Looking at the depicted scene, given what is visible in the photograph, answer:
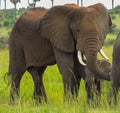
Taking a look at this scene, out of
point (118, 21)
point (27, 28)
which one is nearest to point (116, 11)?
point (118, 21)

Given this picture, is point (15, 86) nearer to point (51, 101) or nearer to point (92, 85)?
point (51, 101)

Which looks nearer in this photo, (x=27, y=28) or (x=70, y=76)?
(x=70, y=76)

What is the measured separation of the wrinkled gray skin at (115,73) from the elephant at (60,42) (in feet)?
0.42

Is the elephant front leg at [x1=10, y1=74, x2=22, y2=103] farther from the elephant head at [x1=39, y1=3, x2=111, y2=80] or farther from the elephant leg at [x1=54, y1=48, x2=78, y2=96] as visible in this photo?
the elephant head at [x1=39, y1=3, x2=111, y2=80]

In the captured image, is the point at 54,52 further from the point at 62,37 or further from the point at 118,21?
the point at 118,21

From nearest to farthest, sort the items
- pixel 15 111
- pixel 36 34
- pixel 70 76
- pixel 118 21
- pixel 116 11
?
1. pixel 15 111
2. pixel 70 76
3. pixel 36 34
4. pixel 118 21
5. pixel 116 11

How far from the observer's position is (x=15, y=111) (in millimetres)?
7508

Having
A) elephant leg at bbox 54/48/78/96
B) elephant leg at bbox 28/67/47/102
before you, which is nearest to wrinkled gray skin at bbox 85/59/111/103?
elephant leg at bbox 54/48/78/96

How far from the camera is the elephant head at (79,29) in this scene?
8550 mm

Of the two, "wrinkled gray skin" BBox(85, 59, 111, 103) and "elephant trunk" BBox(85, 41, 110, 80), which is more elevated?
"elephant trunk" BBox(85, 41, 110, 80)

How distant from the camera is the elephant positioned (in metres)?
8.69

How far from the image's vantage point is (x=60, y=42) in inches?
361

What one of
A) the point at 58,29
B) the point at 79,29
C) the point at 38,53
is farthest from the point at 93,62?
the point at 38,53

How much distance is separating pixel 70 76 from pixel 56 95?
1081 millimetres
